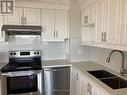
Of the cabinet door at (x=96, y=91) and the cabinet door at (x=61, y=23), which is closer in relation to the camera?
the cabinet door at (x=96, y=91)

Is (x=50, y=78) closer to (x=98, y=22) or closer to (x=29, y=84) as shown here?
(x=29, y=84)

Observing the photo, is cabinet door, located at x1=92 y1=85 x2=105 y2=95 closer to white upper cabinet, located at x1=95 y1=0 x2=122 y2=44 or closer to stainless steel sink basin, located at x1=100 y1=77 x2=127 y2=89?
stainless steel sink basin, located at x1=100 y1=77 x2=127 y2=89

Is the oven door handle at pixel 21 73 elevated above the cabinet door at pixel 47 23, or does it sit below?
below

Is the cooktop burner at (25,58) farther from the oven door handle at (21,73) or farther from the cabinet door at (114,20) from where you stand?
the cabinet door at (114,20)

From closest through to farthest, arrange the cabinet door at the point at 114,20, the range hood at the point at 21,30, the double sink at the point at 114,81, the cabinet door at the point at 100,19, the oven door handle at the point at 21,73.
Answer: the cabinet door at the point at 114,20 → the double sink at the point at 114,81 → the cabinet door at the point at 100,19 → the oven door handle at the point at 21,73 → the range hood at the point at 21,30

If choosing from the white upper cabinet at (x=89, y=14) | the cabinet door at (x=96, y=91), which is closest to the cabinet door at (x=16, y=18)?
the white upper cabinet at (x=89, y=14)

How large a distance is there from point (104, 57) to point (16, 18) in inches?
77.5

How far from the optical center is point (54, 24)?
2.85 m

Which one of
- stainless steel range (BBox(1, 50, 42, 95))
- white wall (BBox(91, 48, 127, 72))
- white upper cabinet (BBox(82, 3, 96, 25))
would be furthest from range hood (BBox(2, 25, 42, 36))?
white wall (BBox(91, 48, 127, 72))

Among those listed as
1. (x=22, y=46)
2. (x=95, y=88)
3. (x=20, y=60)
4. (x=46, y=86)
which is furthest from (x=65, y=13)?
(x=95, y=88)

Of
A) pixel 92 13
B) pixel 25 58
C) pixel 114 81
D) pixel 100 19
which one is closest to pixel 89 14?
pixel 92 13

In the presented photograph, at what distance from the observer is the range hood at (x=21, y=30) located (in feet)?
8.27

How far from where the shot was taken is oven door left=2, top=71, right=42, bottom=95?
2.30 m

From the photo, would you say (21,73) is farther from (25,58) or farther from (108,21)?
(108,21)
